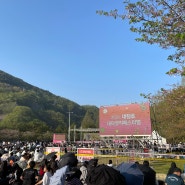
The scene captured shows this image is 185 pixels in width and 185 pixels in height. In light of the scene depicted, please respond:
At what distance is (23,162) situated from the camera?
10.4m

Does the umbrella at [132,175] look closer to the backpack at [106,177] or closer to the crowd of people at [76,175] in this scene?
the crowd of people at [76,175]

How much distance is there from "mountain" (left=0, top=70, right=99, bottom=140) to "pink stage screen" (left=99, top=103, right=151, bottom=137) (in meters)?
32.8

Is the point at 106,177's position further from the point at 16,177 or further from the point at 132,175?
the point at 16,177

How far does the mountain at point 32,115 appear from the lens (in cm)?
6612

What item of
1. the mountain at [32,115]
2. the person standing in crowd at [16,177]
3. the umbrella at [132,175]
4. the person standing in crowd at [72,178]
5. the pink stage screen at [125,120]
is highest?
the mountain at [32,115]

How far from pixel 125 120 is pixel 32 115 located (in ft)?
226

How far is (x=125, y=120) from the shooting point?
30.1m

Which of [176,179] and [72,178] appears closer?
[72,178]

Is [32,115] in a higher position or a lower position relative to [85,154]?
higher

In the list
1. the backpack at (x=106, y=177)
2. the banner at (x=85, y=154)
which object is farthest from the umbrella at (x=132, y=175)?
the banner at (x=85, y=154)

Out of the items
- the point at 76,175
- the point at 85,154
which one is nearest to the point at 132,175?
the point at 76,175

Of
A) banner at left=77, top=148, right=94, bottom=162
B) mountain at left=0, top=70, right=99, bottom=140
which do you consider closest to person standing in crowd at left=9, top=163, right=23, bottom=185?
banner at left=77, top=148, right=94, bottom=162

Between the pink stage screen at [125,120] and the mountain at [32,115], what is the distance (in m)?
32.8

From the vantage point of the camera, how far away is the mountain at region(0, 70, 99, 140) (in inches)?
2603
